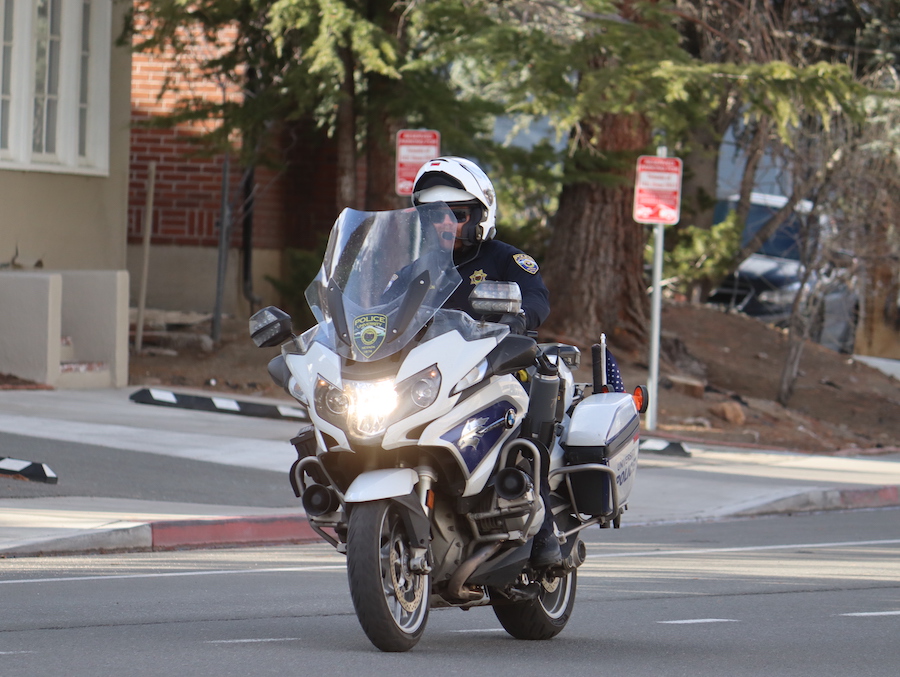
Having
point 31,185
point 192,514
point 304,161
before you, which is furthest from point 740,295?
point 192,514

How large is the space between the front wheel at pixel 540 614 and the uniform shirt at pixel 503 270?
123 centimetres

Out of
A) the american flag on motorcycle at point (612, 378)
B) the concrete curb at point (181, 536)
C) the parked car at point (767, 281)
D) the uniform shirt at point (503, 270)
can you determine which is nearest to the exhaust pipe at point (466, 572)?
the uniform shirt at point (503, 270)

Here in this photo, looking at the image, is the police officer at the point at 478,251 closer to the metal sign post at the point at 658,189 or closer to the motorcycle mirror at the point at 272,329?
the motorcycle mirror at the point at 272,329

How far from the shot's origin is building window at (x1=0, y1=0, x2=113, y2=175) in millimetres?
17500

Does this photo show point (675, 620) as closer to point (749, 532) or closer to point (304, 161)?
point (749, 532)

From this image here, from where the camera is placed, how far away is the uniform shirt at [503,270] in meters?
6.14

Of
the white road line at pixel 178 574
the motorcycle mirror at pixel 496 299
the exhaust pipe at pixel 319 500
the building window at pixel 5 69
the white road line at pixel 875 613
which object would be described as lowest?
the white road line at pixel 178 574

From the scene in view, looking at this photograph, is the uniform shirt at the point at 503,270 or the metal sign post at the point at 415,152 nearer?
the uniform shirt at the point at 503,270

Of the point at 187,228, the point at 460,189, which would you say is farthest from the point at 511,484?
the point at 187,228

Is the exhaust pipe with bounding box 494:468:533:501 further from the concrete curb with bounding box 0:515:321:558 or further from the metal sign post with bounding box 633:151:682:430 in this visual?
the metal sign post with bounding box 633:151:682:430

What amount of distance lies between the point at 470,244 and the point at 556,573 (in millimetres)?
1471

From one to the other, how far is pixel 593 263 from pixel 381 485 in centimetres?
1606

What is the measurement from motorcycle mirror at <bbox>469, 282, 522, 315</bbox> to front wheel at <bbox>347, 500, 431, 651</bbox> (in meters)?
0.82

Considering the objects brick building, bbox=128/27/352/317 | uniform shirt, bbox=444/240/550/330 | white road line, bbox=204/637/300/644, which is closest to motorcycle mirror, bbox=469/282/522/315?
uniform shirt, bbox=444/240/550/330
